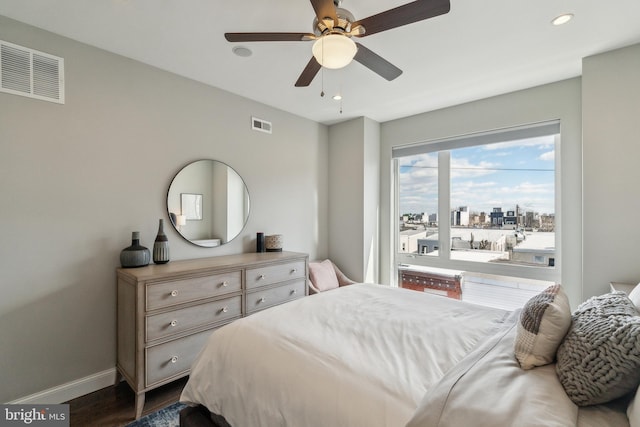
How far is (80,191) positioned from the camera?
214cm

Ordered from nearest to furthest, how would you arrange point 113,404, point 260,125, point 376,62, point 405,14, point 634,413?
point 634,413 < point 405,14 < point 376,62 < point 113,404 < point 260,125

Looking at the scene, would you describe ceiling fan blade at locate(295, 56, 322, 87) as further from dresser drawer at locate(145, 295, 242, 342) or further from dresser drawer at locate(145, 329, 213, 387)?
dresser drawer at locate(145, 329, 213, 387)

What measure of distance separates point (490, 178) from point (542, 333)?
2.71m

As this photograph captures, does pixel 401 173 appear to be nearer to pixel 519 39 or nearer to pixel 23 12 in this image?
pixel 519 39

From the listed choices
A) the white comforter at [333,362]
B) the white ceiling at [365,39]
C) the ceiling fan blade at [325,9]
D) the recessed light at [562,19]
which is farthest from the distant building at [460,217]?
the ceiling fan blade at [325,9]

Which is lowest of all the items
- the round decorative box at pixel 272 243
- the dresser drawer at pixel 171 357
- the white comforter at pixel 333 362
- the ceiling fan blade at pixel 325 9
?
the dresser drawer at pixel 171 357

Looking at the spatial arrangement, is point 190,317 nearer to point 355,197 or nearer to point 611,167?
point 355,197

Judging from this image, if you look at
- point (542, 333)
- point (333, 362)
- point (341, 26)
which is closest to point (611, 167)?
point (542, 333)

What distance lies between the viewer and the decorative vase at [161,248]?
92.0 inches

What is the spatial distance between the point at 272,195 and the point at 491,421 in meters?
2.96

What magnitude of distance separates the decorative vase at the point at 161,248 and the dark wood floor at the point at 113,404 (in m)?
1.01

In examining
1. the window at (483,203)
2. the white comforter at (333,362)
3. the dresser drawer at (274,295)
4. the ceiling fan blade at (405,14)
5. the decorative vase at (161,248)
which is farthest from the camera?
the window at (483,203)

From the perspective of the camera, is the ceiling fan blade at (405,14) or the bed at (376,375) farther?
the ceiling fan blade at (405,14)

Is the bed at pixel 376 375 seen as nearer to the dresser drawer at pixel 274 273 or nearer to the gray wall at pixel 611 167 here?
the dresser drawer at pixel 274 273
